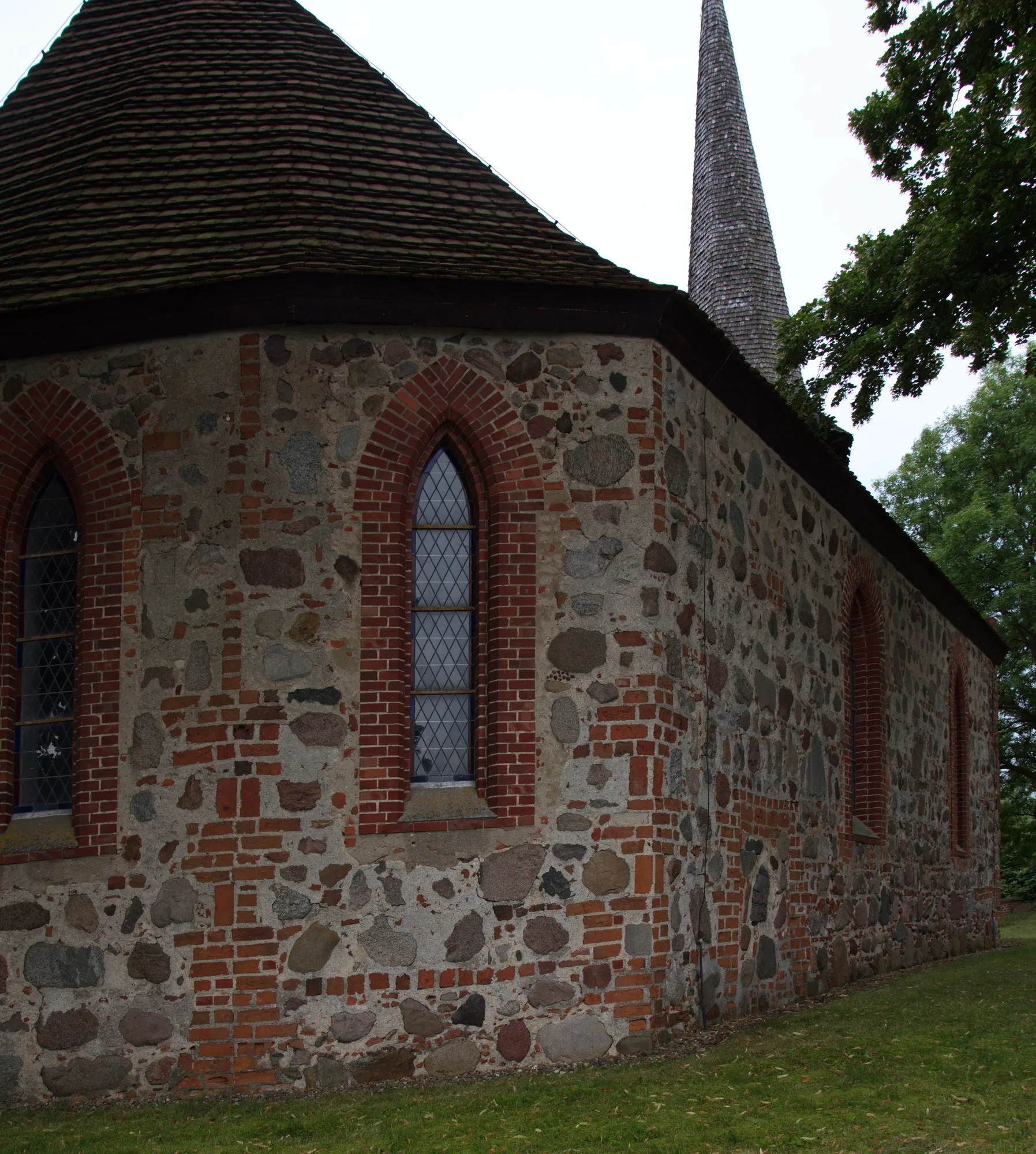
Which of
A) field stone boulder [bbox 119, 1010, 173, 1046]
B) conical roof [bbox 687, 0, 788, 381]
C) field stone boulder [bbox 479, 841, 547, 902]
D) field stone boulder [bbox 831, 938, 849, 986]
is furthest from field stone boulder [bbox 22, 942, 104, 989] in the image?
conical roof [bbox 687, 0, 788, 381]

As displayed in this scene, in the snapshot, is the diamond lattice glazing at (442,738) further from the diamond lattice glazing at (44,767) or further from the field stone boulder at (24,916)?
the field stone boulder at (24,916)

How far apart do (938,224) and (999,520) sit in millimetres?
20616

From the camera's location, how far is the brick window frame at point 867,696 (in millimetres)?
15234

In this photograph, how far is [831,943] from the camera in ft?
43.8

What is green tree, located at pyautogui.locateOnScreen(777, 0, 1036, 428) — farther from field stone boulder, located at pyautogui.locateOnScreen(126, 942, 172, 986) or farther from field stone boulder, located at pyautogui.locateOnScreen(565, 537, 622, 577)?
field stone boulder, located at pyautogui.locateOnScreen(126, 942, 172, 986)

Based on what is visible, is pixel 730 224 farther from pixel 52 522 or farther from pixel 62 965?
pixel 62 965

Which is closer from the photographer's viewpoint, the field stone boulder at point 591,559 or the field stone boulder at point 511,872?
the field stone boulder at point 511,872

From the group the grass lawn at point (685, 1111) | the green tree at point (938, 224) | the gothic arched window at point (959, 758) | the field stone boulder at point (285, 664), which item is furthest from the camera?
the gothic arched window at point (959, 758)

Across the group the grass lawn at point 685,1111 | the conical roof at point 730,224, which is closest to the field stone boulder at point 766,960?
the grass lawn at point 685,1111

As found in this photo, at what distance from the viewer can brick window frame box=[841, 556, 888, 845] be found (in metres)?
15.2

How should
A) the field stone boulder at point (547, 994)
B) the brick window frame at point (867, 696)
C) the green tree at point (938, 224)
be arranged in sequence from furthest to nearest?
the brick window frame at point (867, 696), the green tree at point (938, 224), the field stone boulder at point (547, 994)

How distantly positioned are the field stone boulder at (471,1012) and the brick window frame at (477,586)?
108 centimetres

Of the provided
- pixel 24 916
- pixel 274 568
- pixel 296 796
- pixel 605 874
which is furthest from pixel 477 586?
pixel 24 916

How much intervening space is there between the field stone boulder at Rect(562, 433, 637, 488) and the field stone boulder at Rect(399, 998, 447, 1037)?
11.9 ft
